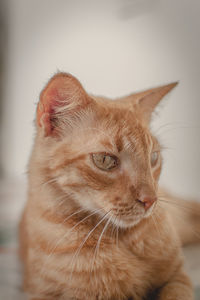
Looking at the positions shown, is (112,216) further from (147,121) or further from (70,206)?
(147,121)

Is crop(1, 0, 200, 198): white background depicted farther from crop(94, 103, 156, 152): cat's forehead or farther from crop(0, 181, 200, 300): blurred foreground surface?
crop(0, 181, 200, 300): blurred foreground surface

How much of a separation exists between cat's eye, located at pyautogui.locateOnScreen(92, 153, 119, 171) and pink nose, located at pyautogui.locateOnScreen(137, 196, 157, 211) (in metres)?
0.12

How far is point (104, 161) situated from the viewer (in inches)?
33.3

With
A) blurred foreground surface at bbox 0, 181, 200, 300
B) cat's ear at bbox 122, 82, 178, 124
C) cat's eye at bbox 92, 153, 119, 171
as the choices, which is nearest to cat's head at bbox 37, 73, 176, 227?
cat's eye at bbox 92, 153, 119, 171

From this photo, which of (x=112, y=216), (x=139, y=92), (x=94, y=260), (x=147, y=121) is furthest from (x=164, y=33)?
(x=94, y=260)

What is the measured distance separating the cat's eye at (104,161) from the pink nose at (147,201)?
115 mm

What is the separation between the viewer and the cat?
84cm

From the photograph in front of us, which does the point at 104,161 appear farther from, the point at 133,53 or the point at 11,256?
the point at 11,256

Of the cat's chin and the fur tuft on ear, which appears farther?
the fur tuft on ear

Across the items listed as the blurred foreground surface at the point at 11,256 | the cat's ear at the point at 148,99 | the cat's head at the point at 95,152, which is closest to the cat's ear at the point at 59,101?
the cat's head at the point at 95,152

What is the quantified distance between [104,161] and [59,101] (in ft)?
0.71

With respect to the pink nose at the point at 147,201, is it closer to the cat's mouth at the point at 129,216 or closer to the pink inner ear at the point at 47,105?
the cat's mouth at the point at 129,216

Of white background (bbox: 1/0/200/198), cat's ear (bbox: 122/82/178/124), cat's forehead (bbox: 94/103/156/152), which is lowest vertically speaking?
cat's forehead (bbox: 94/103/156/152)

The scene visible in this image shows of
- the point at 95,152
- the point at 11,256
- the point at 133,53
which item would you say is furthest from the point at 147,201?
the point at 11,256
